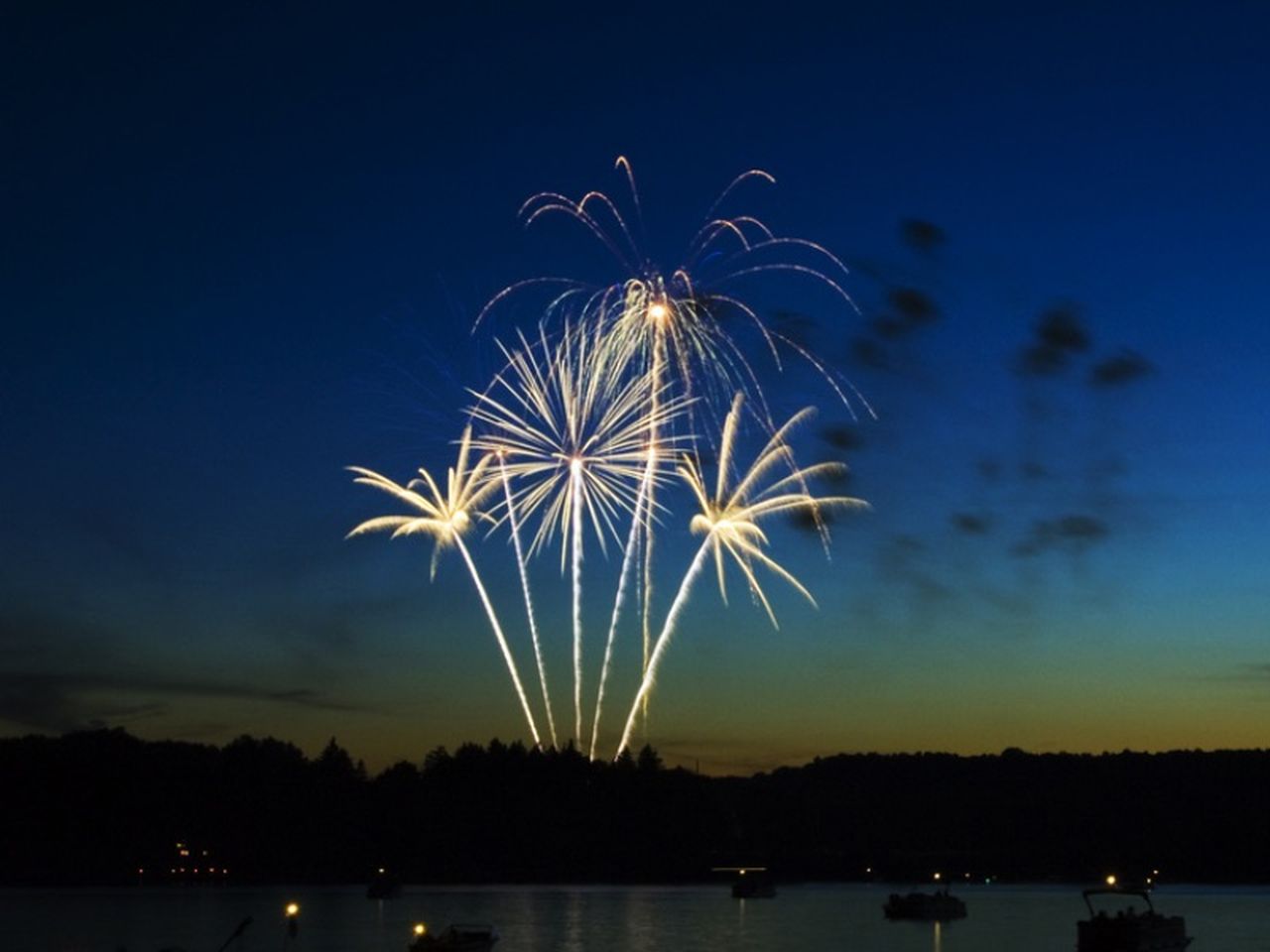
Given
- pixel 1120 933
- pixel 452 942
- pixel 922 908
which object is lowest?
pixel 452 942

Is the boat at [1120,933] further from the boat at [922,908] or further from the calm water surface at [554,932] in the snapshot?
the boat at [922,908]

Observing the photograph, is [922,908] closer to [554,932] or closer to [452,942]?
[554,932]

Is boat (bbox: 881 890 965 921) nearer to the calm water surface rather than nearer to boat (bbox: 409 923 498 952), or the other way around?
the calm water surface

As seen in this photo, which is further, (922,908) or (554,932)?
(922,908)

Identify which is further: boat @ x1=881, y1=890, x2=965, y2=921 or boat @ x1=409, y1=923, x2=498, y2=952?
boat @ x1=881, y1=890, x2=965, y2=921

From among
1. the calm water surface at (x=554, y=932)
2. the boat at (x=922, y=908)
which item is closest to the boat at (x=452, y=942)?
the calm water surface at (x=554, y=932)

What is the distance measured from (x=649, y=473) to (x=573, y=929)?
116020 mm

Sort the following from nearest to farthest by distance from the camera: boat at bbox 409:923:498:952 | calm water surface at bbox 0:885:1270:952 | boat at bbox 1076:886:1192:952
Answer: boat at bbox 409:923:498:952 < boat at bbox 1076:886:1192:952 < calm water surface at bbox 0:885:1270:952

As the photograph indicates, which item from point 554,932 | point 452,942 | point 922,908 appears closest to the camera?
point 452,942

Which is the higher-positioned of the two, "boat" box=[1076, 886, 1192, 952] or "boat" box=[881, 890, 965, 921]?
"boat" box=[881, 890, 965, 921]

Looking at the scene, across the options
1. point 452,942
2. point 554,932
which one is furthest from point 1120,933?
point 554,932

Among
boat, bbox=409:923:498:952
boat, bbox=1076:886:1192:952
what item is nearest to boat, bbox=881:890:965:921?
boat, bbox=1076:886:1192:952

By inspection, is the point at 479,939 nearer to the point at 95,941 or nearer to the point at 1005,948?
the point at 95,941

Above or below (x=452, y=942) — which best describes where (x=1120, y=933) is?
above
